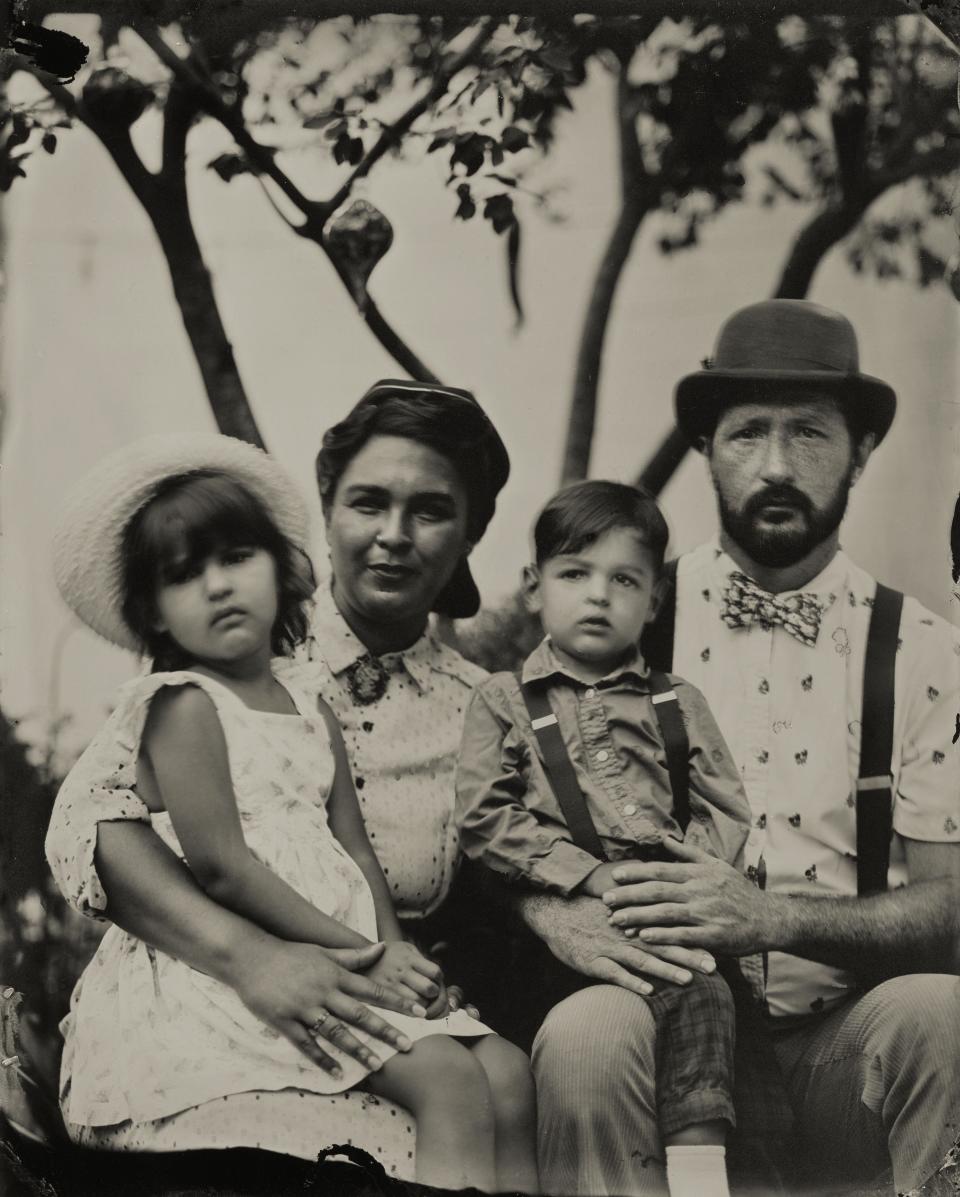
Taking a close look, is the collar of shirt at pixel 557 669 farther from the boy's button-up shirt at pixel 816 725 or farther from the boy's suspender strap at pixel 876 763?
the boy's suspender strap at pixel 876 763

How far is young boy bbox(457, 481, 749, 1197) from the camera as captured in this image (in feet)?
12.7

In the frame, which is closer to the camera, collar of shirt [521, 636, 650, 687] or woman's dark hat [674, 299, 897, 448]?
collar of shirt [521, 636, 650, 687]

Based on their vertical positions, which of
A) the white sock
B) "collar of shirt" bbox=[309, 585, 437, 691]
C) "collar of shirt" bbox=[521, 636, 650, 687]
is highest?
"collar of shirt" bbox=[309, 585, 437, 691]

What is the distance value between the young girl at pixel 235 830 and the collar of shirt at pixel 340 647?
2.5 inches

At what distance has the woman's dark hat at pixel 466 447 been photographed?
4.25 meters

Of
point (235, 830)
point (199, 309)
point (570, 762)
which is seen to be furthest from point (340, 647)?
point (199, 309)

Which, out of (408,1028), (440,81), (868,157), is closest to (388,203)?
(440,81)

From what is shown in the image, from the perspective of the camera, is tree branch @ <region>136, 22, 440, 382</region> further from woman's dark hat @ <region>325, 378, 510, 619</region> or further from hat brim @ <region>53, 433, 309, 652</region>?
hat brim @ <region>53, 433, 309, 652</region>

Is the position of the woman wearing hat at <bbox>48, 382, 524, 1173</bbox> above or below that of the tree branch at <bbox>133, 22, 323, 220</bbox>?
below

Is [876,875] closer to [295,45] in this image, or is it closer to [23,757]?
[23,757]

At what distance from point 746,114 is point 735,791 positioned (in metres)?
1.94

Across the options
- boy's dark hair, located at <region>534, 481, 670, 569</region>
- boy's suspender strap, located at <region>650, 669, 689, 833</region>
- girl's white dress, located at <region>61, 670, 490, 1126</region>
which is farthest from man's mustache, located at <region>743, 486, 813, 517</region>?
girl's white dress, located at <region>61, 670, 490, 1126</region>

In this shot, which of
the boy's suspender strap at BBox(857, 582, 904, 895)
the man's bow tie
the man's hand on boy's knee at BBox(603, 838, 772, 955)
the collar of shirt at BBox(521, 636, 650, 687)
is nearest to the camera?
the man's hand on boy's knee at BBox(603, 838, 772, 955)

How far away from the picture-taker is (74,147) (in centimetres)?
441
